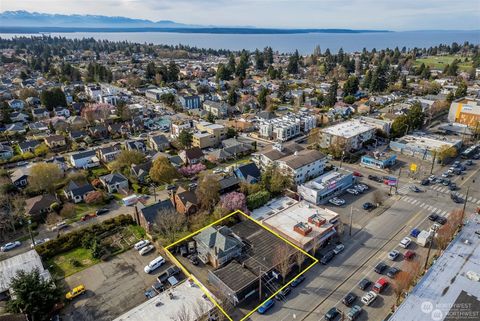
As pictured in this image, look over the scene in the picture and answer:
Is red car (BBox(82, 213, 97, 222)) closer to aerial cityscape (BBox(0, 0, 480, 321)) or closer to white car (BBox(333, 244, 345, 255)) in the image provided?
aerial cityscape (BBox(0, 0, 480, 321))

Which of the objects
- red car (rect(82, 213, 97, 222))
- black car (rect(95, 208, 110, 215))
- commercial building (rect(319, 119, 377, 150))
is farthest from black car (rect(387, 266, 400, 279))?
red car (rect(82, 213, 97, 222))

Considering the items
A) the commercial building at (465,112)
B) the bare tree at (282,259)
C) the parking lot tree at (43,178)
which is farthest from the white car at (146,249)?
the commercial building at (465,112)

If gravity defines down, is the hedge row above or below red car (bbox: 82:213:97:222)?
above

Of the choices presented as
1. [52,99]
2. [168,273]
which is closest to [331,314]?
[168,273]

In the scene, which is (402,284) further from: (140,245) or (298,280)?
(140,245)

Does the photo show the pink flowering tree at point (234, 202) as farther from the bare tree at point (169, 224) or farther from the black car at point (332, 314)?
the black car at point (332, 314)

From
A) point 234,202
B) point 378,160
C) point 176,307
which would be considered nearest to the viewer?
point 176,307
